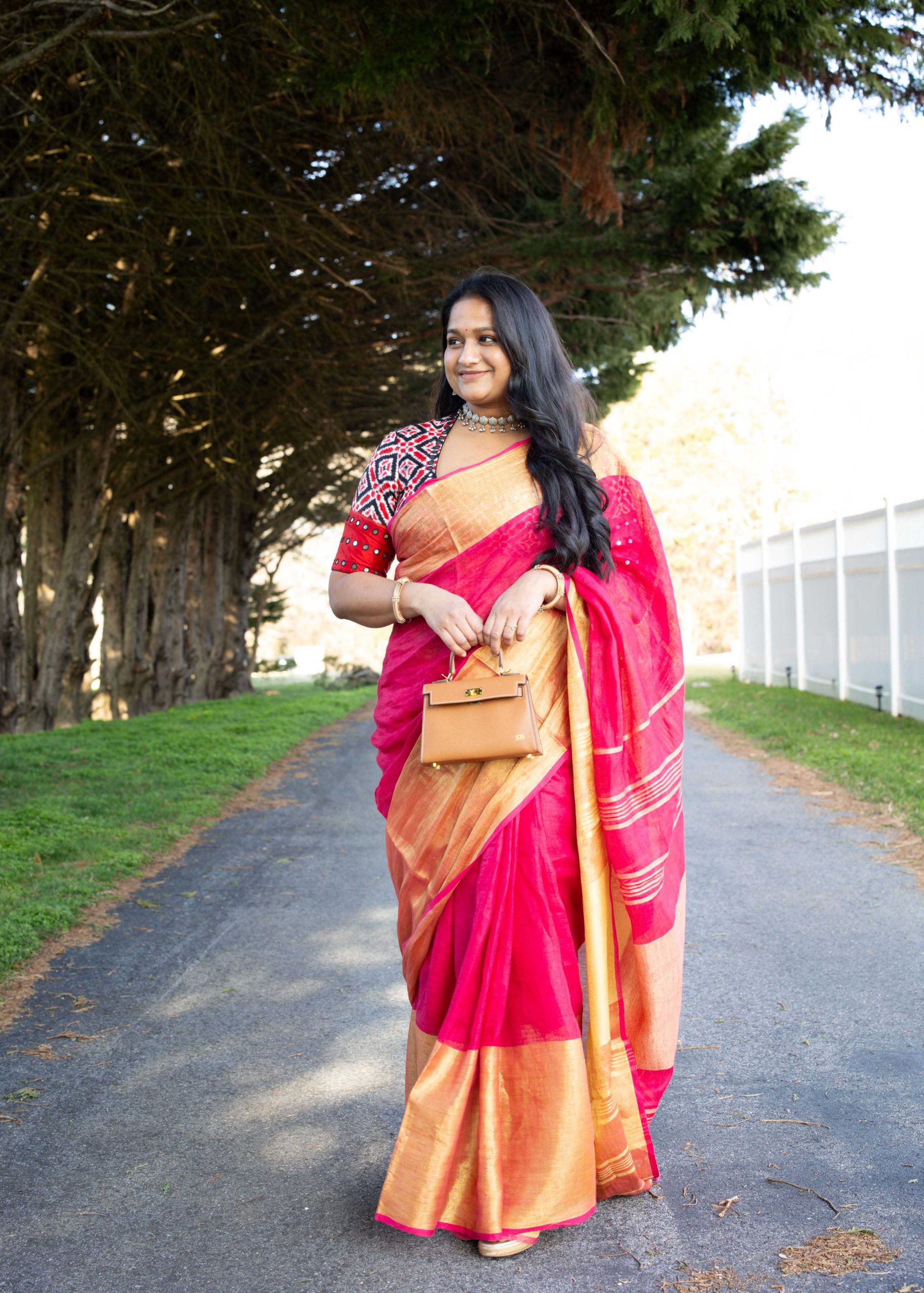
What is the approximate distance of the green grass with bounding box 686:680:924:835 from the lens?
802cm

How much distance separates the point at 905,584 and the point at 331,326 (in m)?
6.14

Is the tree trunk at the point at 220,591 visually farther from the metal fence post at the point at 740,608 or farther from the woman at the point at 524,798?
the woman at the point at 524,798

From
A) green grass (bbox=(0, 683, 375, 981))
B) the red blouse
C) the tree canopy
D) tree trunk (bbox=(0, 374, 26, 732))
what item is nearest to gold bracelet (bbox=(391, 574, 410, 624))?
the red blouse

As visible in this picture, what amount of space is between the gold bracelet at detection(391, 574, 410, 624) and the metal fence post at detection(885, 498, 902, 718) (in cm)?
1003

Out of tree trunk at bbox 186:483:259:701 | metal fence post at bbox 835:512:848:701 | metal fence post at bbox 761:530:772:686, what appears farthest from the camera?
tree trunk at bbox 186:483:259:701

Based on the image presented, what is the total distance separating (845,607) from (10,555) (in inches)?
370

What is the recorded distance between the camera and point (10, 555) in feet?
40.6

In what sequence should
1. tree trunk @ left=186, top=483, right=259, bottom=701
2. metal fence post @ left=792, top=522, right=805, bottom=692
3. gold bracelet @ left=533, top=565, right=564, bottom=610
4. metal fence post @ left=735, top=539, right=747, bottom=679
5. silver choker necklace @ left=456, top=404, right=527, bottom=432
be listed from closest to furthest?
gold bracelet @ left=533, top=565, right=564, bottom=610
silver choker necklace @ left=456, top=404, right=527, bottom=432
metal fence post @ left=792, top=522, right=805, bottom=692
metal fence post @ left=735, top=539, right=747, bottom=679
tree trunk @ left=186, top=483, right=259, bottom=701

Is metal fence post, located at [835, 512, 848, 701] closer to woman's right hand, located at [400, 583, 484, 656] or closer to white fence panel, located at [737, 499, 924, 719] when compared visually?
white fence panel, located at [737, 499, 924, 719]

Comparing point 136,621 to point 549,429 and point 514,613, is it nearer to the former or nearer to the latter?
point 549,429

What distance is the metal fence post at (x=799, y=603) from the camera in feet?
53.4

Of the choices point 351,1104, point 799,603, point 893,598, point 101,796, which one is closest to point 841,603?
point 893,598

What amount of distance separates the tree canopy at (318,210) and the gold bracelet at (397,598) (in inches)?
154

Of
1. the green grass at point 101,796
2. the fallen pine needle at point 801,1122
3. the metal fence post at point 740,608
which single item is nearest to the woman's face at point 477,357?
the fallen pine needle at point 801,1122
